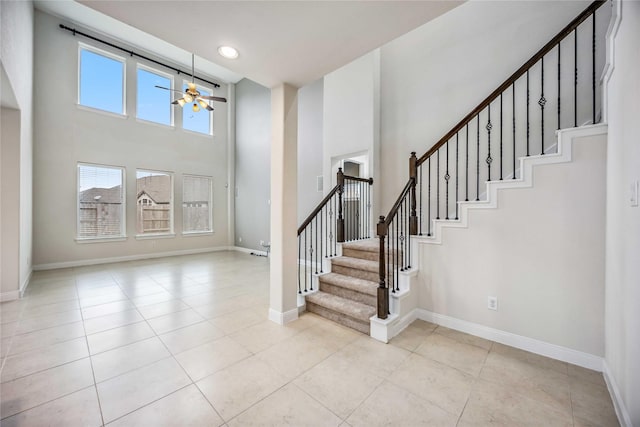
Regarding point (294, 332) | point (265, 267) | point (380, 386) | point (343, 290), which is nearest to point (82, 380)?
point (294, 332)

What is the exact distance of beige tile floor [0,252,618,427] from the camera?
1.66m

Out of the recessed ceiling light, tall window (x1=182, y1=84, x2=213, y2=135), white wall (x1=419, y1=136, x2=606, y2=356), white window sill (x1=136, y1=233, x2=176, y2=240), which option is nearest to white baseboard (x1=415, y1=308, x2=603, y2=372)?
white wall (x1=419, y1=136, x2=606, y2=356)

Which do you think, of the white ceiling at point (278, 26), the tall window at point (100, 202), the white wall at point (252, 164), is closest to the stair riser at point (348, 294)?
the white ceiling at point (278, 26)

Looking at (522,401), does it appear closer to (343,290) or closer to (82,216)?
(343,290)

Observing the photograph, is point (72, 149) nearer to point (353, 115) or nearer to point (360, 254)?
point (353, 115)

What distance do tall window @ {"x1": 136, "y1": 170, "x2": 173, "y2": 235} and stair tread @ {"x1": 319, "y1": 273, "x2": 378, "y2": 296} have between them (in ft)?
19.5

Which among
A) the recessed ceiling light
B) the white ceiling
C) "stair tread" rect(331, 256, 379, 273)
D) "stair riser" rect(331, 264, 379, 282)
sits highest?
the recessed ceiling light

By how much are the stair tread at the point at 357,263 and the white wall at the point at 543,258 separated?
86 centimetres

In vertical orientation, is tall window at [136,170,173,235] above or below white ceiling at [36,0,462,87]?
below

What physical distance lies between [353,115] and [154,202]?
597cm

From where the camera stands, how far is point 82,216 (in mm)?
6129

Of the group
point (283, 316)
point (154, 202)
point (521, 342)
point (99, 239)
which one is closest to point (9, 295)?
point (99, 239)

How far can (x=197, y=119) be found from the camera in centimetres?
804

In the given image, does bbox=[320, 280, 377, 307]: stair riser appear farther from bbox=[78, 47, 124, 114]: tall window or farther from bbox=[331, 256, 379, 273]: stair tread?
bbox=[78, 47, 124, 114]: tall window
